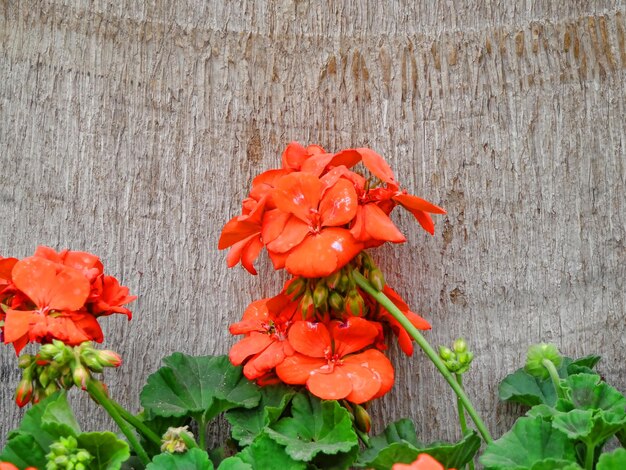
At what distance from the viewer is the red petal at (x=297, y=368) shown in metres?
1.48

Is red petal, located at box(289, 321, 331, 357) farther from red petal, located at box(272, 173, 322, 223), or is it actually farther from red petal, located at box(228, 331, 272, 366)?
red petal, located at box(272, 173, 322, 223)

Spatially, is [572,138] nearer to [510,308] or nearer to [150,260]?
[510,308]

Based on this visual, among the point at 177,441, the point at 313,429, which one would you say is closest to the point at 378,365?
the point at 313,429

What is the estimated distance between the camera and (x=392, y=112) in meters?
1.67

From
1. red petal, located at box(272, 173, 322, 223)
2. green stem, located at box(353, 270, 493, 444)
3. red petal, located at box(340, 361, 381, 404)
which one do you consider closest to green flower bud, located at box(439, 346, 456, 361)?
green stem, located at box(353, 270, 493, 444)

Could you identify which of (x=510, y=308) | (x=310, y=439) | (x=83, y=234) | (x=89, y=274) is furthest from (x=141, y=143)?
(x=510, y=308)

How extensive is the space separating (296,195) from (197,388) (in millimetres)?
422

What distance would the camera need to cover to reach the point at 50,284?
1.37 m

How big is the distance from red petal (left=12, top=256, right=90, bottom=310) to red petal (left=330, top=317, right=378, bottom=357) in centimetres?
44

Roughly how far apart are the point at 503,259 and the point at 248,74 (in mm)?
623

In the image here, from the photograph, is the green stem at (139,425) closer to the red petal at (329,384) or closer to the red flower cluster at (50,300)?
the red flower cluster at (50,300)

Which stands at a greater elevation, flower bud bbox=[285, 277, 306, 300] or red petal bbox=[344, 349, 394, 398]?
flower bud bbox=[285, 277, 306, 300]

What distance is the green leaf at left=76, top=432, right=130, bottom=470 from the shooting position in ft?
4.14

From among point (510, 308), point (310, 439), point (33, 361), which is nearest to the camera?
point (33, 361)
